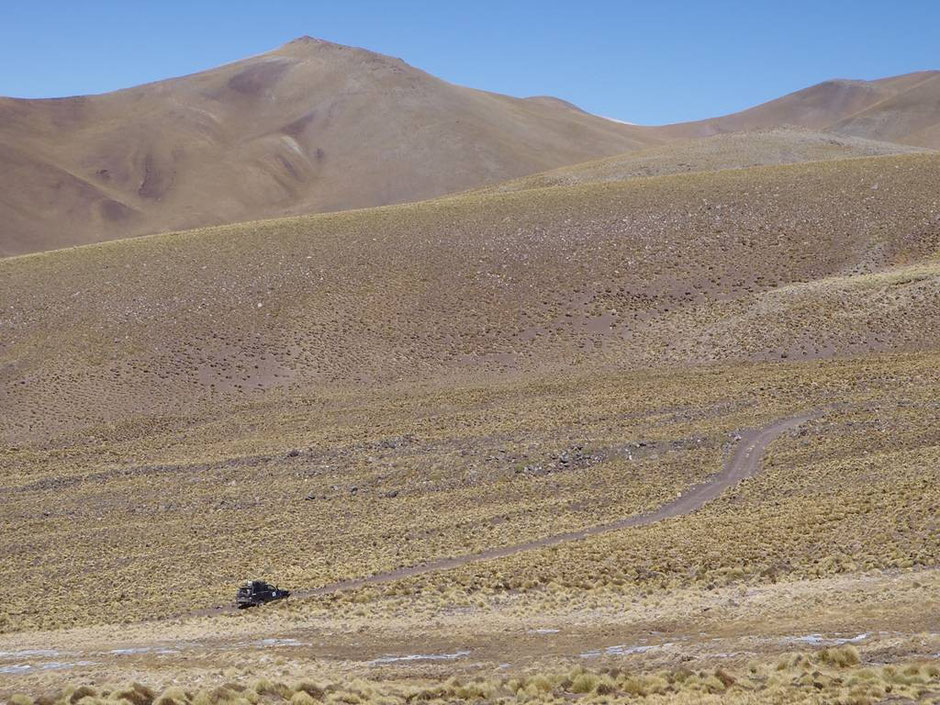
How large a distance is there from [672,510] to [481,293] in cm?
2809

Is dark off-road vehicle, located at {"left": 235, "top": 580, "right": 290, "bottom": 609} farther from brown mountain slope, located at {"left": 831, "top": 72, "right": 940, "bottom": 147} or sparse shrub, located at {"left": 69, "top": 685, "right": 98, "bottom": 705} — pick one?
brown mountain slope, located at {"left": 831, "top": 72, "right": 940, "bottom": 147}

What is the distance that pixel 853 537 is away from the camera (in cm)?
1978

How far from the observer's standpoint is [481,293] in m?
52.1

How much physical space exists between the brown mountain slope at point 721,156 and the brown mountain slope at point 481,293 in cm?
1283

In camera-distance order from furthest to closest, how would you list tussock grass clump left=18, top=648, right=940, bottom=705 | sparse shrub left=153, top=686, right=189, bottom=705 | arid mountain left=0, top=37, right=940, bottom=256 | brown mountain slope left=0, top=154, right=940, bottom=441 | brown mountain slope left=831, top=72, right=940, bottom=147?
brown mountain slope left=831, top=72, right=940, bottom=147, arid mountain left=0, top=37, right=940, bottom=256, brown mountain slope left=0, top=154, right=940, bottom=441, sparse shrub left=153, top=686, right=189, bottom=705, tussock grass clump left=18, top=648, right=940, bottom=705

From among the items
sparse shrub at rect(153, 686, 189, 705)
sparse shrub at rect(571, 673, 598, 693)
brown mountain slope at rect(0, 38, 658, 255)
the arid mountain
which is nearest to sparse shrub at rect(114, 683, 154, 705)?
sparse shrub at rect(153, 686, 189, 705)

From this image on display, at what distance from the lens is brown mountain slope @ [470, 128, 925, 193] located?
257 ft

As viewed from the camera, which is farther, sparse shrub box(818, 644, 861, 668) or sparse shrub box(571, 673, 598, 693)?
sparse shrub box(571, 673, 598, 693)

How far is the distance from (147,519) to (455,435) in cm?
1050

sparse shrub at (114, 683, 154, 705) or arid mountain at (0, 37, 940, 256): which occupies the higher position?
arid mountain at (0, 37, 940, 256)

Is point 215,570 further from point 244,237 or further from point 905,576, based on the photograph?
point 244,237

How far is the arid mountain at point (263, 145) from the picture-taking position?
131250mm

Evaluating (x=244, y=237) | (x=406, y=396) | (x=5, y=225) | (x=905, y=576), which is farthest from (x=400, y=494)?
(x=5, y=225)

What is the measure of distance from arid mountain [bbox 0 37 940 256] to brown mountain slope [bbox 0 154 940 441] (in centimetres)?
7012
